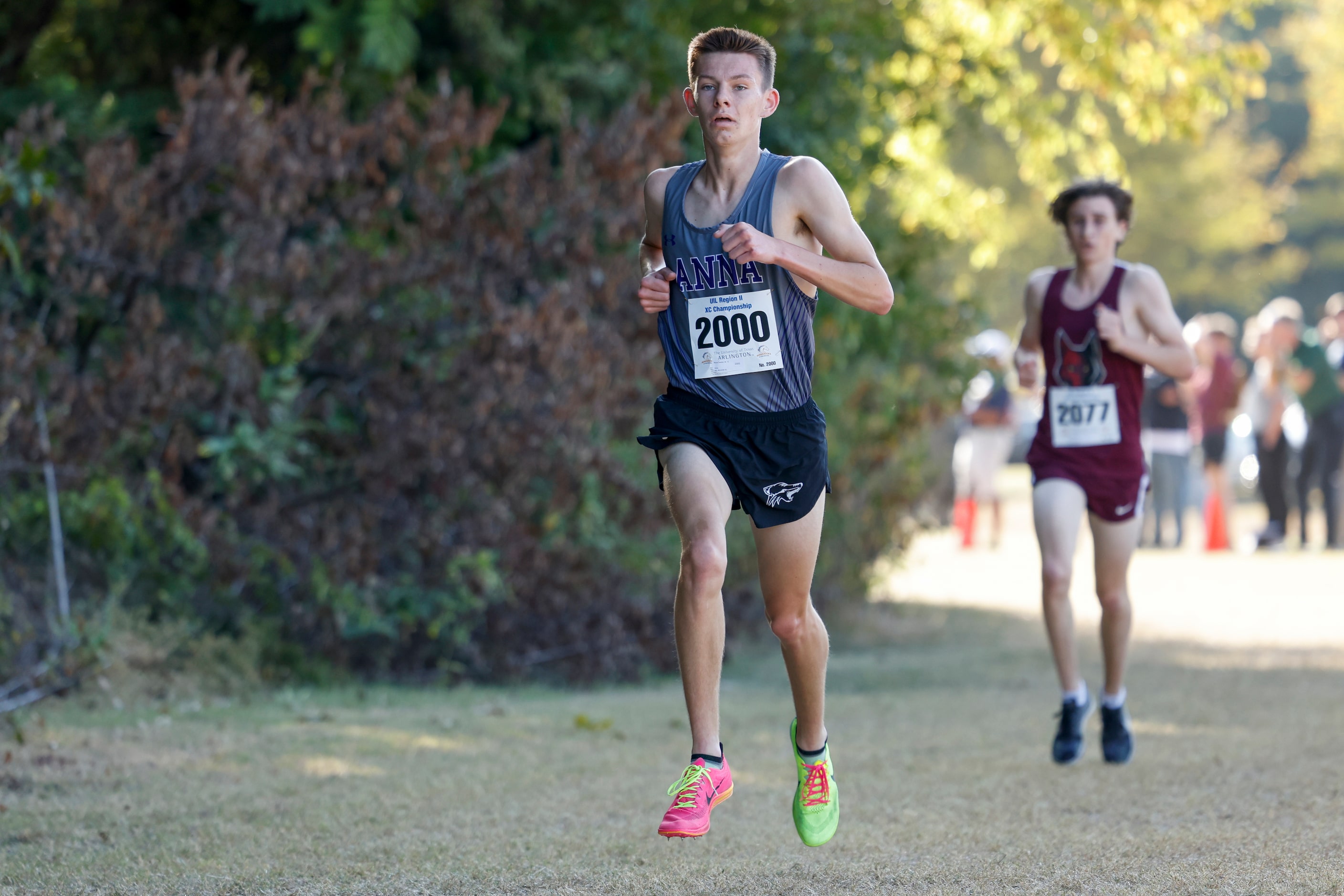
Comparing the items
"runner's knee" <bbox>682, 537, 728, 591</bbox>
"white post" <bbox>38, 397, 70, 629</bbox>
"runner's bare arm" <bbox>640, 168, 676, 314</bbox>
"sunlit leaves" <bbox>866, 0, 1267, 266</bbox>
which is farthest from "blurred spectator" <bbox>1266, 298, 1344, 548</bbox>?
"runner's knee" <bbox>682, 537, 728, 591</bbox>

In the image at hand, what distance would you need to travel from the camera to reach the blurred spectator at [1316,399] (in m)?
17.5

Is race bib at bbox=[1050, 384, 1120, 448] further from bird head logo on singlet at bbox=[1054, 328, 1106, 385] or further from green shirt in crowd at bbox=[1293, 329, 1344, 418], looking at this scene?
green shirt in crowd at bbox=[1293, 329, 1344, 418]

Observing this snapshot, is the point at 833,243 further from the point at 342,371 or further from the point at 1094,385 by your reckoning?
the point at 342,371

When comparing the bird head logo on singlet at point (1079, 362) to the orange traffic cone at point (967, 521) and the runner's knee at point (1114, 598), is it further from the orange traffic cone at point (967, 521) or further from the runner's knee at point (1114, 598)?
the orange traffic cone at point (967, 521)

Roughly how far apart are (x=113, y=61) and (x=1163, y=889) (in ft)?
27.9

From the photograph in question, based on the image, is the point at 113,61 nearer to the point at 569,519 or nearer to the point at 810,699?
the point at 569,519

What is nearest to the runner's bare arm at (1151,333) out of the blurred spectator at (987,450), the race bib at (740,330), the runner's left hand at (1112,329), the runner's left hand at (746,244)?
the runner's left hand at (1112,329)

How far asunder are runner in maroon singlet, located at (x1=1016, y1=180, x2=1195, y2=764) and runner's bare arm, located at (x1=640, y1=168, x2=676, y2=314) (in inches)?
93.6

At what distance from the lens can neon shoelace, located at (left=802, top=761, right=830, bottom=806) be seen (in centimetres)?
480

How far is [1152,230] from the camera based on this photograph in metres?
39.4

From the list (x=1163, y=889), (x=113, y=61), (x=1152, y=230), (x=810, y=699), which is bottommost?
(x=1163, y=889)

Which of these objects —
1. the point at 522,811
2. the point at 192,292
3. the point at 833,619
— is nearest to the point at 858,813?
the point at 522,811

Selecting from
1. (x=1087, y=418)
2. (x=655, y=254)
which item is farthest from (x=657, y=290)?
(x=1087, y=418)

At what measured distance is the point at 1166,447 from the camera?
59.3ft
